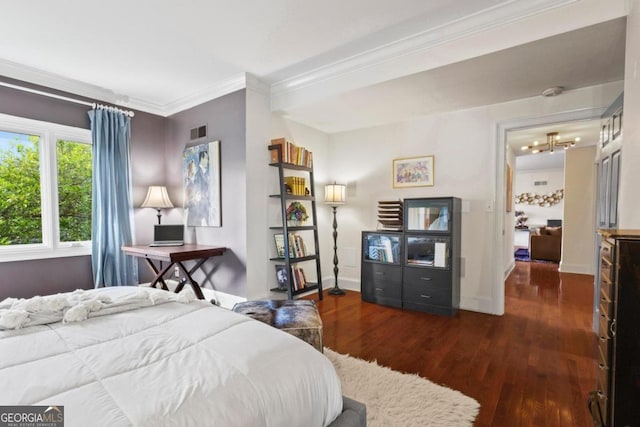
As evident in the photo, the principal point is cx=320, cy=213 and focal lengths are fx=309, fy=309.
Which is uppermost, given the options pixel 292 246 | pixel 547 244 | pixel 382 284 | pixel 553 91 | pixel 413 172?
pixel 553 91

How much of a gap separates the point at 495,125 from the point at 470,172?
0.55 metres

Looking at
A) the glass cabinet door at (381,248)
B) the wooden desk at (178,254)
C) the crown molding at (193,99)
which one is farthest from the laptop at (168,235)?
the glass cabinet door at (381,248)

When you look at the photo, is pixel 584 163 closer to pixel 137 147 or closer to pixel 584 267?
pixel 584 267

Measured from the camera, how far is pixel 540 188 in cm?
943

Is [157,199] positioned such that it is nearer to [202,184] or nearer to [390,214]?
[202,184]

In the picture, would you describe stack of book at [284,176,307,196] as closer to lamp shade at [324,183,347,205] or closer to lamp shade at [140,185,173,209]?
lamp shade at [324,183,347,205]

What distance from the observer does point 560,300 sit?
153 inches

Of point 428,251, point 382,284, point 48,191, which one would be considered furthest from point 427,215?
point 48,191

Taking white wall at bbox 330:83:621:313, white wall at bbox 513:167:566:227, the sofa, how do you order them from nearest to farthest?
white wall at bbox 330:83:621:313, the sofa, white wall at bbox 513:167:566:227

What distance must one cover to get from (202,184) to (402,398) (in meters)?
3.08

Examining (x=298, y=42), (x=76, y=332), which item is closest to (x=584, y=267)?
(x=298, y=42)

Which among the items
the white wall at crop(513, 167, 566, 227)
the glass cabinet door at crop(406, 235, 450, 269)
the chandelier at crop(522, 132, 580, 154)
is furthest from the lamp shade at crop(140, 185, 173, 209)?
the white wall at crop(513, 167, 566, 227)

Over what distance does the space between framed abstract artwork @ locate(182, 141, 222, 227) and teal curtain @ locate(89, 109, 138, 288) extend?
0.68 m

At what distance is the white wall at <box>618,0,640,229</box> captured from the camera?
5.60 feet
